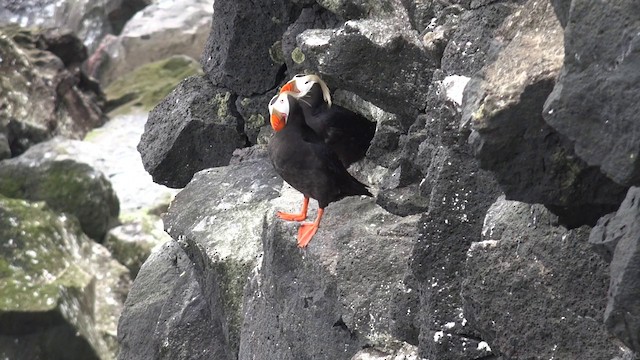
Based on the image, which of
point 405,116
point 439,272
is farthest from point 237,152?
point 439,272

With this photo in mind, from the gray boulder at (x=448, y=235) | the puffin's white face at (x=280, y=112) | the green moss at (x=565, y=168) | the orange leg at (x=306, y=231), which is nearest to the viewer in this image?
the green moss at (x=565, y=168)

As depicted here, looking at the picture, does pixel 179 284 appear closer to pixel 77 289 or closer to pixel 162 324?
pixel 162 324

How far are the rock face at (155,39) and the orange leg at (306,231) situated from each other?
1696 centimetres

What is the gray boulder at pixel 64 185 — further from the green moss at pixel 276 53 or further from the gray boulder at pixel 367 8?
the gray boulder at pixel 367 8

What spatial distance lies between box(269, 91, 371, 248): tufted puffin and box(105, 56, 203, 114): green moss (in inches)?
543

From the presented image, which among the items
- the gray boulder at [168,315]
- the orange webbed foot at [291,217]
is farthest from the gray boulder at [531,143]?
the gray boulder at [168,315]

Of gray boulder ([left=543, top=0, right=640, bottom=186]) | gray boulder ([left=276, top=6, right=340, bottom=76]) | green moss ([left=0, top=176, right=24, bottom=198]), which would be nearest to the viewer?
gray boulder ([left=543, top=0, right=640, bottom=186])

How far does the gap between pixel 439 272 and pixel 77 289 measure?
8040 millimetres

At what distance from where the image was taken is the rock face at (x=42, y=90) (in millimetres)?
17422

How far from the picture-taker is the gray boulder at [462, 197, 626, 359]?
141 inches

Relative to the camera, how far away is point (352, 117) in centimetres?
641

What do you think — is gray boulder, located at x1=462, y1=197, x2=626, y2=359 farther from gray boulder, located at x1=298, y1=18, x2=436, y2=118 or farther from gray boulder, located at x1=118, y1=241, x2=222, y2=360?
gray boulder, located at x1=118, y1=241, x2=222, y2=360

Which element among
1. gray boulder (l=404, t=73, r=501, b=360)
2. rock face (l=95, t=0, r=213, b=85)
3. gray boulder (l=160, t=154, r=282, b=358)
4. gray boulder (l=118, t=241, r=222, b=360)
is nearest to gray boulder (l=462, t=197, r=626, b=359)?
gray boulder (l=404, t=73, r=501, b=360)

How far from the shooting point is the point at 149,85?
20.7 metres
